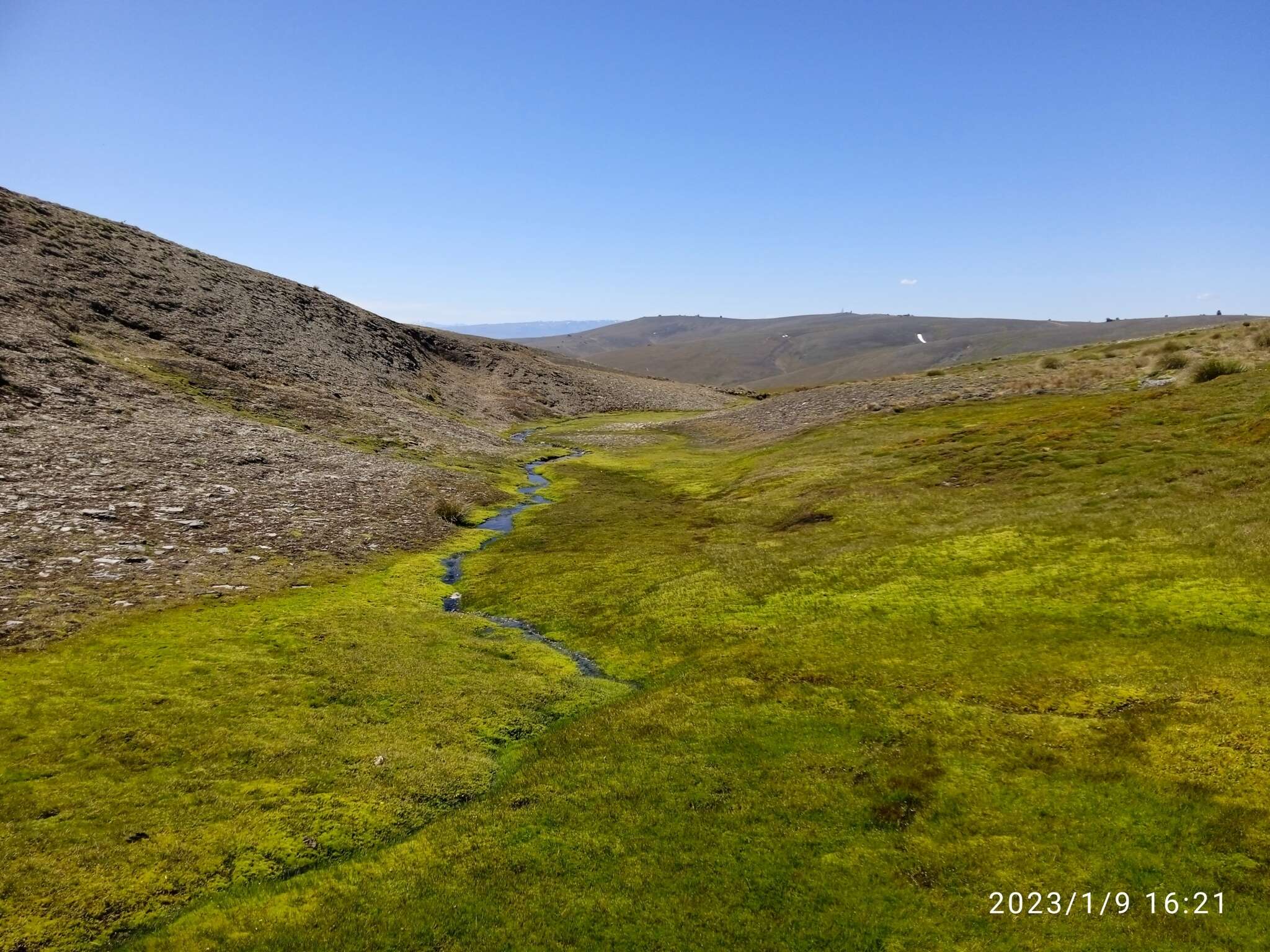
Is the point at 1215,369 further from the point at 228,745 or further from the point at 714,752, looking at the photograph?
the point at 228,745

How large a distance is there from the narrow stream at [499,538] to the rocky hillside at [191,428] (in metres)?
2.92

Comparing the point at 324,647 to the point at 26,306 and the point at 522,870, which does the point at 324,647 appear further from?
the point at 26,306

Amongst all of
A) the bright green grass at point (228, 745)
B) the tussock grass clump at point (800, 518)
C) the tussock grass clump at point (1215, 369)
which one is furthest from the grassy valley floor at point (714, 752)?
the tussock grass clump at point (1215, 369)

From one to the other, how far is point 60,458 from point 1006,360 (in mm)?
91162

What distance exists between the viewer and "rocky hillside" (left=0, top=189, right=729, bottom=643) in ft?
90.0

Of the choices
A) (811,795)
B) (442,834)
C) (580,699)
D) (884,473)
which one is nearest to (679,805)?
(811,795)

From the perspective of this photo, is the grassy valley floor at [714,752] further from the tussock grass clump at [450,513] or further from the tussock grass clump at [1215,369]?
the tussock grass clump at [1215,369]

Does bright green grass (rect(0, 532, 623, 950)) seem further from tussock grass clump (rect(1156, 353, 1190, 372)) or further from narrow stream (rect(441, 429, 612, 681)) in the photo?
tussock grass clump (rect(1156, 353, 1190, 372))

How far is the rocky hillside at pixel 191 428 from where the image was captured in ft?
90.0
